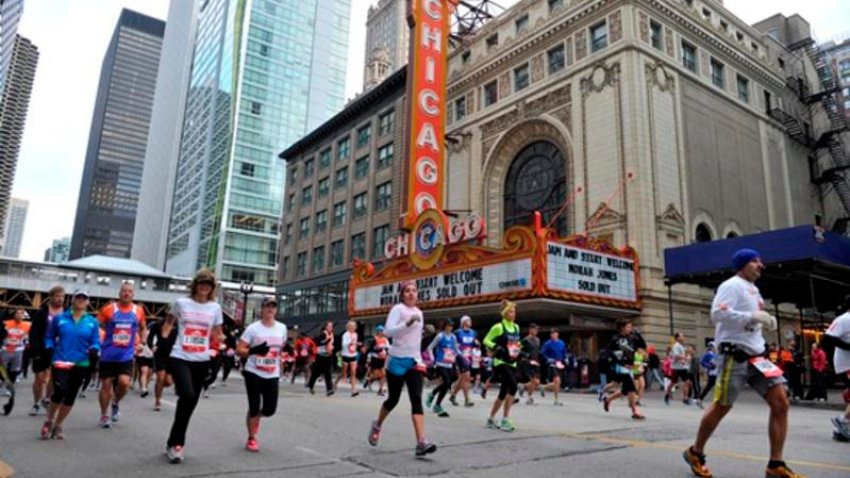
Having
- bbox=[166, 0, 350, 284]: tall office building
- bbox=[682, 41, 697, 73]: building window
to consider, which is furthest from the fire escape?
bbox=[166, 0, 350, 284]: tall office building

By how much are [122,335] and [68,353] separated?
75 cm

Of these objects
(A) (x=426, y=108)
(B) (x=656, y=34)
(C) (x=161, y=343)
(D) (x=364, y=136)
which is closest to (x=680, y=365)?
(C) (x=161, y=343)

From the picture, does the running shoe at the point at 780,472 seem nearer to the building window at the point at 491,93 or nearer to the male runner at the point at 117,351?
the male runner at the point at 117,351

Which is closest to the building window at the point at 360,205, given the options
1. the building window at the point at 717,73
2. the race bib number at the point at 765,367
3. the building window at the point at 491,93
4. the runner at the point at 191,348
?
the building window at the point at 491,93

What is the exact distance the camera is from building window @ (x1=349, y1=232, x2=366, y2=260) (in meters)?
44.2

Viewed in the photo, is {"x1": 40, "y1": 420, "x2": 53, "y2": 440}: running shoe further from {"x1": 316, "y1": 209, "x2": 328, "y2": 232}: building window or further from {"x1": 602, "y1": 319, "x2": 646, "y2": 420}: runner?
{"x1": 316, "y1": 209, "x2": 328, "y2": 232}: building window

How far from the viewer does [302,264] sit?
5200 centimetres

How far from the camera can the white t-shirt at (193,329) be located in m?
6.23

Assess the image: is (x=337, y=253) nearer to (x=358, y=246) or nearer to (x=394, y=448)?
(x=358, y=246)

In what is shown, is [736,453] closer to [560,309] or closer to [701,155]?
[560,309]

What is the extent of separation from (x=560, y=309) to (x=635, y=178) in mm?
7110

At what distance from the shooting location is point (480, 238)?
87.5ft

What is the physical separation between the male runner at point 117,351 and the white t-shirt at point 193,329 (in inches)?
91.6

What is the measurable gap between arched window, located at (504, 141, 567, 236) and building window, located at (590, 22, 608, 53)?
5259 millimetres
